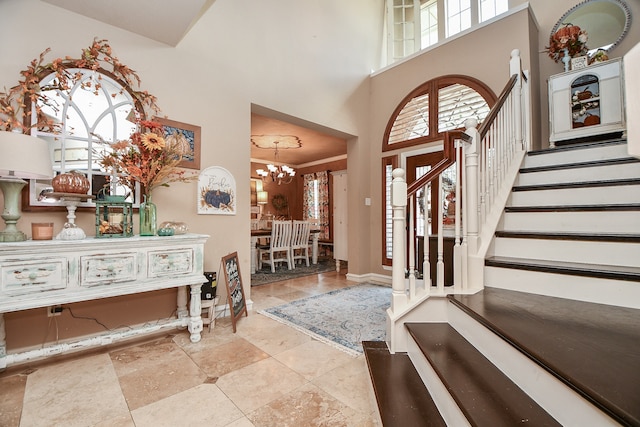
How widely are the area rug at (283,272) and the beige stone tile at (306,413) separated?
2.83 metres

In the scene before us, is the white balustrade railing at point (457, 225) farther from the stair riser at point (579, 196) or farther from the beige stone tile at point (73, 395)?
the beige stone tile at point (73, 395)

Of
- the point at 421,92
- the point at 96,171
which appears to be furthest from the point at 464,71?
the point at 96,171

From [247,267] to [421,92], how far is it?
3.45 m

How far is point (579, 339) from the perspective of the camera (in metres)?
1.03

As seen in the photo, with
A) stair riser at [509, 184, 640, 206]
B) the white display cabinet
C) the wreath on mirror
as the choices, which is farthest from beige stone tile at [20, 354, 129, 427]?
the wreath on mirror

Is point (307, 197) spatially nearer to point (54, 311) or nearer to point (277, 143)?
point (277, 143)

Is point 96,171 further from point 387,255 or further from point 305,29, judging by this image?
point 387,255

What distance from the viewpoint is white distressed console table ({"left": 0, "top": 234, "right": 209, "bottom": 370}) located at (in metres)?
1.70

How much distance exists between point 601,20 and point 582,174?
2459 mm

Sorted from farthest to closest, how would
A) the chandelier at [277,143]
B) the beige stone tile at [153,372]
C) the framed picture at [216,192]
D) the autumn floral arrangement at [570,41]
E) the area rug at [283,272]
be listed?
the chandelier at [277,143] < the area rug at [283,272] < the autumn floral arrangement at [570,41] < the framed picture at [216,192] < the beige stone tile at [153,372]

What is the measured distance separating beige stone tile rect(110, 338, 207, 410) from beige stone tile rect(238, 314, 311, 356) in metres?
0.53

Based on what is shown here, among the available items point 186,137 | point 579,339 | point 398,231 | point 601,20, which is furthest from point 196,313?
point 601,20

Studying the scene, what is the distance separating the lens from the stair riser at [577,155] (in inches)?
86.3

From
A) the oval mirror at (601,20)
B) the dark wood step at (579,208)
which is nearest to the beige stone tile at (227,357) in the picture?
the dark wood step at (579,208)
